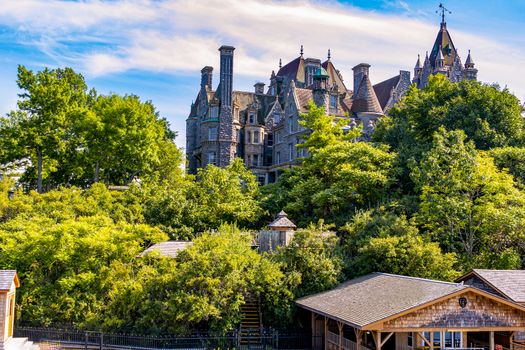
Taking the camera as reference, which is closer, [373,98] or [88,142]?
[88,142]

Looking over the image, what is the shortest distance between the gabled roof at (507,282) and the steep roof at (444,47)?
191 feet

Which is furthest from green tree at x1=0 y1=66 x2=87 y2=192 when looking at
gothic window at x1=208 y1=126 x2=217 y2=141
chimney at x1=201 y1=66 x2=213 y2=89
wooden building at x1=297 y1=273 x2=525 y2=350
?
wooden building at x1=297 y1=273 x2=525 y2=350

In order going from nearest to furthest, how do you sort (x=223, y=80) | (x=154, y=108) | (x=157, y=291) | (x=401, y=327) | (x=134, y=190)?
(x=401, y=327)
(x=157, y=291)
(x=134, y=190)
(x=223, y=80)
(x=154, y=108)

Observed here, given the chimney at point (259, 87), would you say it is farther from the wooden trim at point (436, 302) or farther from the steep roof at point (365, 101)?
the wooden trim at point (436, 302)

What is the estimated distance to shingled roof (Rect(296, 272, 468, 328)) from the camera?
2109cm

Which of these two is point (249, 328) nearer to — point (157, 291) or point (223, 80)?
point (157, 291)

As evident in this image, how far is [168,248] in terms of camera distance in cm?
3170

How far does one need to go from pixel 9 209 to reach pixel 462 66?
196 ft

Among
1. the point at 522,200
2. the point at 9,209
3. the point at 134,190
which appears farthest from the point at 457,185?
the point at 9,209

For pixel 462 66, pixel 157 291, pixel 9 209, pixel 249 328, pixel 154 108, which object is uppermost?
pixel 462 66

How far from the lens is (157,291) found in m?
27.3

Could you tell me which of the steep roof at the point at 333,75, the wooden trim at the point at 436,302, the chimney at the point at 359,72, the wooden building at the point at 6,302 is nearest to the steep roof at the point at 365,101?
the chimney at the point at 359,72

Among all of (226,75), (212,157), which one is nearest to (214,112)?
(226,75)

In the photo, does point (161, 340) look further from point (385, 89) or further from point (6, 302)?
point (385, 89)
